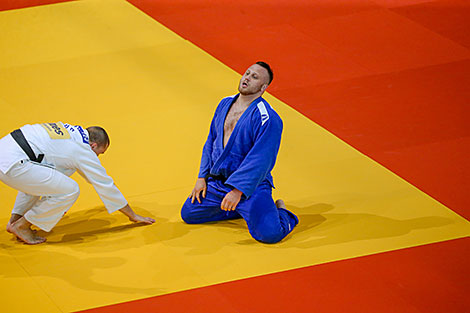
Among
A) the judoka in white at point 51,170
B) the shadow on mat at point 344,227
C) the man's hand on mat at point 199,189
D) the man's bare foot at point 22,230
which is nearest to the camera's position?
the judoka in white at point 51,170

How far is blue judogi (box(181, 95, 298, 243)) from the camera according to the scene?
4.95 metres

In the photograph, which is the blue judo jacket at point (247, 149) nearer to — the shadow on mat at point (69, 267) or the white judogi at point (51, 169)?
the white judogi at point (51, 169)

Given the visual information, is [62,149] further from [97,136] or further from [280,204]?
[280,204]

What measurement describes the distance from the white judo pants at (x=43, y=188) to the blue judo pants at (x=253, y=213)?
802mm

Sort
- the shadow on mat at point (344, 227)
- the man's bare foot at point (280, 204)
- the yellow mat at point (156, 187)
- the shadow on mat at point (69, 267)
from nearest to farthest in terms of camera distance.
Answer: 1. the shadow on mat at point (69, 267)
2. the yellow mat at point (156, 187)
3. the shadow on mat at point (344, 227)
4. the man's bare foot at point (280, 204)

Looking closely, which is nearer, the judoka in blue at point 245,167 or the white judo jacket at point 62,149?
the white judo jacket at point 62,149

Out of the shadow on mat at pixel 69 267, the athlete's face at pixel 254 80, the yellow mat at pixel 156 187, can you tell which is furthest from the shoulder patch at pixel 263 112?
the shadow on mat at pixel 69 267

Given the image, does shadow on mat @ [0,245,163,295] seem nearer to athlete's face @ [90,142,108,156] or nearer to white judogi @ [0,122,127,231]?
white judogi @ [0,122,127,231]

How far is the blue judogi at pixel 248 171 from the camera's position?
16.2ft

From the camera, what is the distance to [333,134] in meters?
6.50

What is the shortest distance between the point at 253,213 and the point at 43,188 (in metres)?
1.31

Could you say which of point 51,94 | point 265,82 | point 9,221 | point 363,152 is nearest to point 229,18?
point 51,94

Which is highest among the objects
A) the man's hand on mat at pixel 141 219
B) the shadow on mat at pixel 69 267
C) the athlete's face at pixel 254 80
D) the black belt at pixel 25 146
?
the athlete's face at pixel 254 80

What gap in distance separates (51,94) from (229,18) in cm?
259
